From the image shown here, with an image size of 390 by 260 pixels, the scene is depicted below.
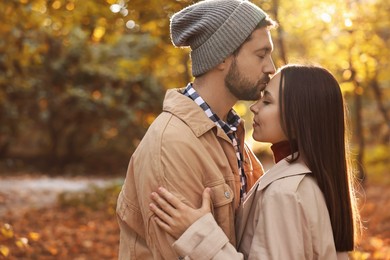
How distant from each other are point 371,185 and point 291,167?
43.3 feet

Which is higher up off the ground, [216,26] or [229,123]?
[216,26]

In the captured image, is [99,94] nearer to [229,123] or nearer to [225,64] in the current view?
[229,123]

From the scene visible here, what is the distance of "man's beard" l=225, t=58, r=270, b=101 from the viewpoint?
8.55 feet

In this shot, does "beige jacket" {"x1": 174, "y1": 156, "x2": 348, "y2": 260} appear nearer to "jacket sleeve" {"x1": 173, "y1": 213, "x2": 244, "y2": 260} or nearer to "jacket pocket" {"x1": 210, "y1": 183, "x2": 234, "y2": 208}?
"jacket sleeve" {"x1": 173, "y1": 213, "x2": 244, "y2": 260}

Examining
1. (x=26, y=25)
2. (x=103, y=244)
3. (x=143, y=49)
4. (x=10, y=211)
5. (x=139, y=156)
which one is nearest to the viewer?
(x=139, y=156)

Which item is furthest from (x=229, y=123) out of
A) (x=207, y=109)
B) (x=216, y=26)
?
(x=216, y=26)

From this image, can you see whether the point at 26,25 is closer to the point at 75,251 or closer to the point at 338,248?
the point at 75,251

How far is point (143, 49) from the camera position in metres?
14.6

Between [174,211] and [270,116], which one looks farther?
[270,116]

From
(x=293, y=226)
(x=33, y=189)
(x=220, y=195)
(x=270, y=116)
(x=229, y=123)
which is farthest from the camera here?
(x=33, y=189)

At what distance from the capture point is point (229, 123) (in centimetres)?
282

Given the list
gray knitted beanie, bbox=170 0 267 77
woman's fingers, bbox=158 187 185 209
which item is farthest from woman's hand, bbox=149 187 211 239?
gray knitted beanie, bbox=170 0 267 77

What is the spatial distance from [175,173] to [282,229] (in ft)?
1.56

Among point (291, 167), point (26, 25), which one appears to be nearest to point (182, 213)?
point (291, 167)
